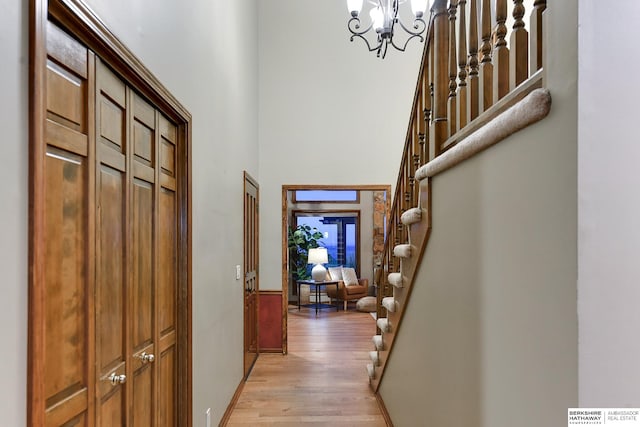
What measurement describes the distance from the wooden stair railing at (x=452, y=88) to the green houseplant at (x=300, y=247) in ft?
19.9

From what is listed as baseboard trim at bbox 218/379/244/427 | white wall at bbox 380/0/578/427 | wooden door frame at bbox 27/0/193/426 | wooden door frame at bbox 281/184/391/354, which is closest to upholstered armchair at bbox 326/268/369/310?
wooden door frame at bbox 281/184/391/354

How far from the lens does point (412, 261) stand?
2.25m

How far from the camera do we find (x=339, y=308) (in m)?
8.66

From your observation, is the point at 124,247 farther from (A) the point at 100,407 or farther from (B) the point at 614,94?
(B) the point at 614,94

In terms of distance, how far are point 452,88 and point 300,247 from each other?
7.79m

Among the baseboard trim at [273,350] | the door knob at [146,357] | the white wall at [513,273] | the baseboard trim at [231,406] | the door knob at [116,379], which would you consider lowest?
the baseboard trim at [273,350]

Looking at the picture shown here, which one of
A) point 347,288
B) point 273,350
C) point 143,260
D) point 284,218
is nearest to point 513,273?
point 143,260

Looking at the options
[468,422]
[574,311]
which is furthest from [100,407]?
[574,311]

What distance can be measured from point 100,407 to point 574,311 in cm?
135

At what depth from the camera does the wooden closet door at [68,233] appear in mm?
1094

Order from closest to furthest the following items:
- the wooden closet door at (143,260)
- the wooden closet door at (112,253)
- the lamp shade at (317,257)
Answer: the wooden closet door at (112,253) → the wooden closet door at (143,260) → the lamp shade at (317,257)

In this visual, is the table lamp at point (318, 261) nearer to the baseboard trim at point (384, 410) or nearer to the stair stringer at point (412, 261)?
the baseboard trim at point (384, 410)

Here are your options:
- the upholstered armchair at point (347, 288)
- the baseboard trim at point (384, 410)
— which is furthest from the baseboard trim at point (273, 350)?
the upholstered armchair at point (347, 288)

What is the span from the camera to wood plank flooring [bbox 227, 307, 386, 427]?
3.27 meters
